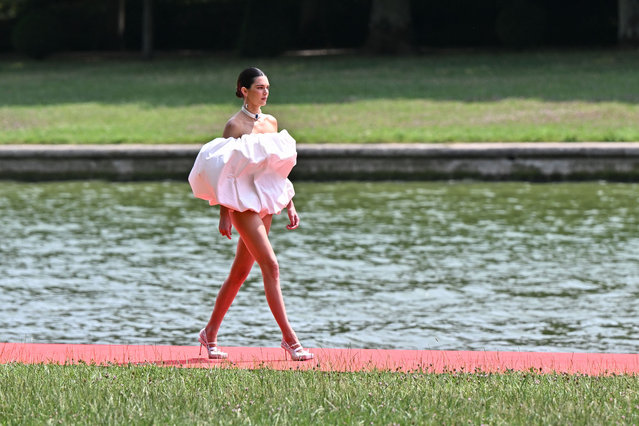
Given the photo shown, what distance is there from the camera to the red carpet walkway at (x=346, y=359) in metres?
5.91

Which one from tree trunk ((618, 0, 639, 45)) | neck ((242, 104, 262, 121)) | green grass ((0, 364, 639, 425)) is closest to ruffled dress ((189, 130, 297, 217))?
neck ((242, 104, 262, 121))

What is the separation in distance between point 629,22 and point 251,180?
92.1 ft

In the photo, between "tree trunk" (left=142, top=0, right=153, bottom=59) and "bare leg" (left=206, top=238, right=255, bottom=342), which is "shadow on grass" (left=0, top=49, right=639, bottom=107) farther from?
"bare leg" (left=206, top=238, right=255, bottom=342)

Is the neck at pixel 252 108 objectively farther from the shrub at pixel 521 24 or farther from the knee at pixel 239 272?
the shrub at pixel 521 24

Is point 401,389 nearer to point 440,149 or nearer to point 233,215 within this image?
point 233,215

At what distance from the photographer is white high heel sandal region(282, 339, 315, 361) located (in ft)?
20.3

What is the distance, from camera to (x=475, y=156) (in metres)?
15.4

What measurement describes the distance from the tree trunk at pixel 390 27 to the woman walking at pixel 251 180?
28.2 meters

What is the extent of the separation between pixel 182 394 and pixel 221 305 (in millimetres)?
1333

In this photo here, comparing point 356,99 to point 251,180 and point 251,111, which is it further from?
point 251,180

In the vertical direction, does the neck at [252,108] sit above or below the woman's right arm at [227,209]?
above

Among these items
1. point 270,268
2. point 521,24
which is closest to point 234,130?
point 270,268

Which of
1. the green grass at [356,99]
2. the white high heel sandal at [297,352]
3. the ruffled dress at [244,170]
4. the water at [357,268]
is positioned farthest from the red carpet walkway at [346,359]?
the green grass at [356,99]

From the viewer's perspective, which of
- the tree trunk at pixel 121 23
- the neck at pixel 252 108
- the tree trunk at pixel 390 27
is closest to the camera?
the neck at pixel 252 108
